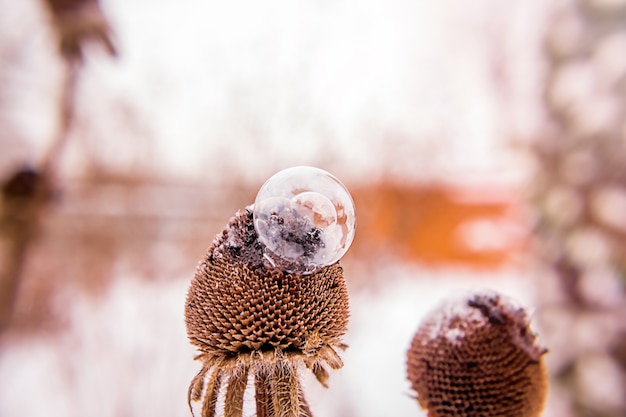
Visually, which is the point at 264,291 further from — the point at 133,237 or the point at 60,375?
the point at 60,375

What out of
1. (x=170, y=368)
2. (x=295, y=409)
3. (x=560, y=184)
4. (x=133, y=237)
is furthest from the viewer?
(x=560, y=184)

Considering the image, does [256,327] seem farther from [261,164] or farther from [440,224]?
[440,224]

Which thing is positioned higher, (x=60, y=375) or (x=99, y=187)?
(x=99, y=187)

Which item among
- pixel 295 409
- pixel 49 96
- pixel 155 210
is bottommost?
pixel 295 409

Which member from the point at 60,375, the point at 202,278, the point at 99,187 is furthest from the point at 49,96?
the point at 202,278

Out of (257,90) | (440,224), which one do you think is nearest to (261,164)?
(257,90)

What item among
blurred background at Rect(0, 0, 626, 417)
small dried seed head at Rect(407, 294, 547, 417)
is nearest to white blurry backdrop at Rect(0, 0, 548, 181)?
blurred background at Rect(0, 0, 626, 417)

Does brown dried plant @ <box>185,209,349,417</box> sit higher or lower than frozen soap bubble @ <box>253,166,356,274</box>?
lower

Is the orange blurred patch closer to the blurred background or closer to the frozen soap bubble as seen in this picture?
the blurred background
